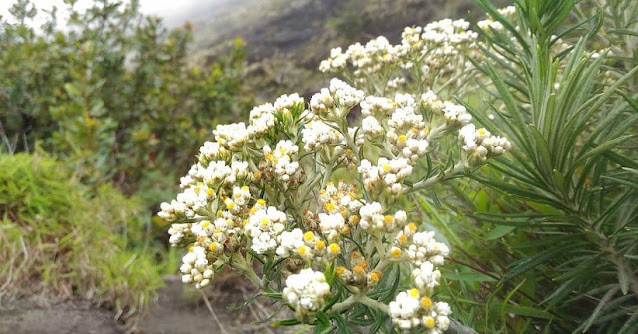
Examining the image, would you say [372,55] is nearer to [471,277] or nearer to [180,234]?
[471,277]

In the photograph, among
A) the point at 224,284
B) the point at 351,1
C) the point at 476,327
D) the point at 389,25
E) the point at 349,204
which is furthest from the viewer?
the point at 351,1

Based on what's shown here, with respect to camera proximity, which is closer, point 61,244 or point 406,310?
point 406,310

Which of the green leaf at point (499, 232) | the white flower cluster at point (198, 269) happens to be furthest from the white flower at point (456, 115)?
the white flower cluster at point (198, 269)

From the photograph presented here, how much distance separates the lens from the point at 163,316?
3432 millimetres

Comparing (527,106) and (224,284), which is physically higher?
A: (527,106)

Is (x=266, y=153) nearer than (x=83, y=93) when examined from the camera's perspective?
Yes

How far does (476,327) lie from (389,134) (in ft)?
2.62

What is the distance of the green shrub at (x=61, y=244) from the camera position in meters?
3.28

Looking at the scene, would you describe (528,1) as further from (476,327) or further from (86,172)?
(86,172)

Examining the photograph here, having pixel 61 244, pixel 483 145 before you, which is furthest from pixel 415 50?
pixel 61 244

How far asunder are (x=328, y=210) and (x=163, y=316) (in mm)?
2833

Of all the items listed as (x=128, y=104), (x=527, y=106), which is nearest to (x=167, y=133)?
(x=128, y=104)

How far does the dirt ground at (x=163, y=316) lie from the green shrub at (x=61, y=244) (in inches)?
5.1

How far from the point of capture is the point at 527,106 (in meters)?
1.79
